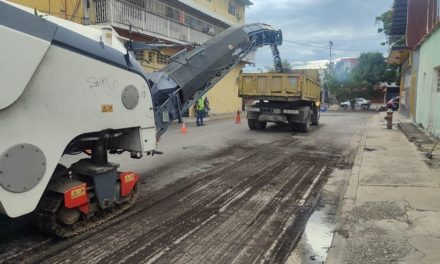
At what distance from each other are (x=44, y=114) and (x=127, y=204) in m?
2.17

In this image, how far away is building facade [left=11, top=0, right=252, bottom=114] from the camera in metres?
18.1

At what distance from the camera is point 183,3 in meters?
26.7

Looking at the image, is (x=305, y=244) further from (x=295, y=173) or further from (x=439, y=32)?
(x=439, y=32)

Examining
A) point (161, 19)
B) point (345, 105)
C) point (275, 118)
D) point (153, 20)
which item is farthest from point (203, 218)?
point (345, 105)

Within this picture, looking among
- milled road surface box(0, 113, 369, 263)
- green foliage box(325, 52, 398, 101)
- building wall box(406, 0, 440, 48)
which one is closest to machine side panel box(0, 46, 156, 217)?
milled road surface box(0, 113, 369, 263)

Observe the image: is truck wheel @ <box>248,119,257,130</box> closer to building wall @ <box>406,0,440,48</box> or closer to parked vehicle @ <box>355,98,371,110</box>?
building wall @ <box>406,0,440,48</box>

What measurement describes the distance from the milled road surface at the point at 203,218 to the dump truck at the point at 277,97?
5.82 meters

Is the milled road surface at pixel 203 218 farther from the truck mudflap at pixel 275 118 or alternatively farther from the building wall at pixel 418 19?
the building wall at pixel 418 19

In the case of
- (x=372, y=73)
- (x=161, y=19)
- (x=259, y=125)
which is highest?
(x=161, y=19)

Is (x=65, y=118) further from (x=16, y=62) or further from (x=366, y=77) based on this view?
(x=366, y=77)

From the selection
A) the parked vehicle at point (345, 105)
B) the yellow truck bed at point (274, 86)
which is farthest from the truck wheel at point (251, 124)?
the parked vehicle at point (345, 105)

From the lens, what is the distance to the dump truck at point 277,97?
16.4 meters

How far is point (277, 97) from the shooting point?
16.7m

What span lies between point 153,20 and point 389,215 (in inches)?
769
